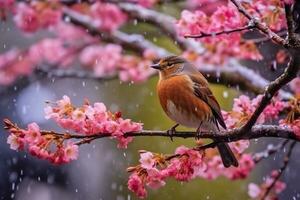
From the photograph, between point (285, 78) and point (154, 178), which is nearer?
point (285, 78)

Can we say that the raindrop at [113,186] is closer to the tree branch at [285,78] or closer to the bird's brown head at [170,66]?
the bird's brown head at [170,66]

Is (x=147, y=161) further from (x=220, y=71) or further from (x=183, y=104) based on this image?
(x=220, y=71)

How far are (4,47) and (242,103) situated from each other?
4.51 metres

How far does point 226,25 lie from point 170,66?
33cm

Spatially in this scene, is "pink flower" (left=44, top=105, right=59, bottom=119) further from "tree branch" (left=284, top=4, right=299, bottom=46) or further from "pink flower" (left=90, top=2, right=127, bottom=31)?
"pink flower" (left=90, top=2, right=127, bottom=31)

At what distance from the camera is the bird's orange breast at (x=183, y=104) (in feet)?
9.80

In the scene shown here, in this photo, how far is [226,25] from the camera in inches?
122

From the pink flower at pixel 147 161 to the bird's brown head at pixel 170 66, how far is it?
0.76 metres

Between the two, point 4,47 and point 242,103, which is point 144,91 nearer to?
point 4,47

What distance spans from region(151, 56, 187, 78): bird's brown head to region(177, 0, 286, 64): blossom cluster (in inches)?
5.4

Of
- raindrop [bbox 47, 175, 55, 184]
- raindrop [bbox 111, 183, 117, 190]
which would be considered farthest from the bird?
raindrop [bbox 47, 175, 55, 184]

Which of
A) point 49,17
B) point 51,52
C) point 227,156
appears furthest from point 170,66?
point 51,52

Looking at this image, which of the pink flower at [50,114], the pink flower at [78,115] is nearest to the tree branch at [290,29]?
the pink flower at [78,115]

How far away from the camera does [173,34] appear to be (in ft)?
13.1
